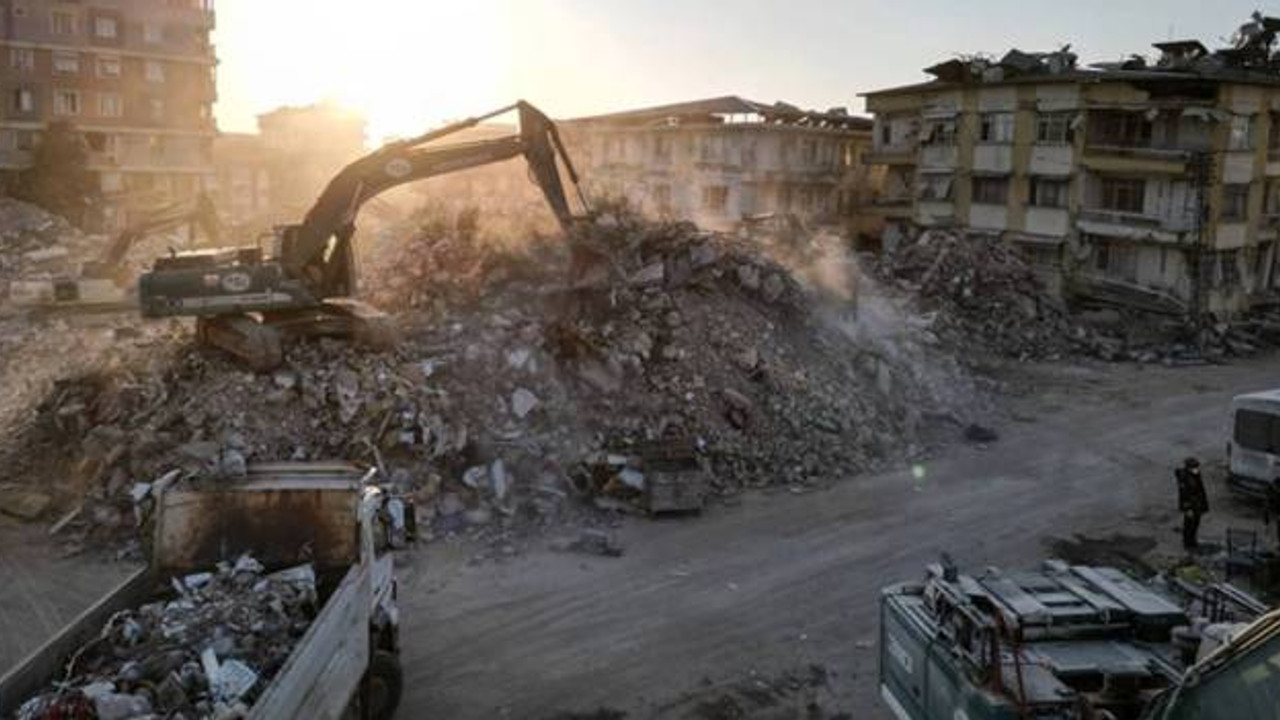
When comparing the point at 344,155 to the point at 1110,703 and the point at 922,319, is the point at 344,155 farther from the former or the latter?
the point at 1110,703

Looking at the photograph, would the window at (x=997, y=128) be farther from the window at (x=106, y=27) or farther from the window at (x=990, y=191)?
the window at (x=106, y=27)

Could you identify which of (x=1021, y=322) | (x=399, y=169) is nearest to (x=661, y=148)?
(x=1021, y=322)

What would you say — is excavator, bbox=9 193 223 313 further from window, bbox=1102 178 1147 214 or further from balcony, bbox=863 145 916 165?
window, bbox=1102 178 1147 214

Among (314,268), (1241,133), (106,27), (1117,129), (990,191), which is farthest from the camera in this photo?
(106,27)

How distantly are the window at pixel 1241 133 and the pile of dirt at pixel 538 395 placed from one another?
18.6 m

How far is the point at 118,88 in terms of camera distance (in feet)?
191

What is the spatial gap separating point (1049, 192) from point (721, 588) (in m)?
29.4

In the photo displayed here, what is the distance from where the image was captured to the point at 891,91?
43.5 metres

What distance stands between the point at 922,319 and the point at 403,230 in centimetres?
1428

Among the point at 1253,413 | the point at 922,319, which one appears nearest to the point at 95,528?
the point at 1253,413

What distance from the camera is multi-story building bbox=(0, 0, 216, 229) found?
55.0m

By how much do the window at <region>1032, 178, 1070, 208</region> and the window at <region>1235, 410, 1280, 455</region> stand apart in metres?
21.8

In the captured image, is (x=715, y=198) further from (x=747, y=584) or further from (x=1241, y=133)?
(x=747, y=584)

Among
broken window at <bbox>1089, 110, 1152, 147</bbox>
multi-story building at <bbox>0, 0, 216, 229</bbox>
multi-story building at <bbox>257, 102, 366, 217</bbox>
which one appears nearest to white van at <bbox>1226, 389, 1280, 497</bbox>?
broken window at <bbox>1089, 110, 1152, 147</bbox>
